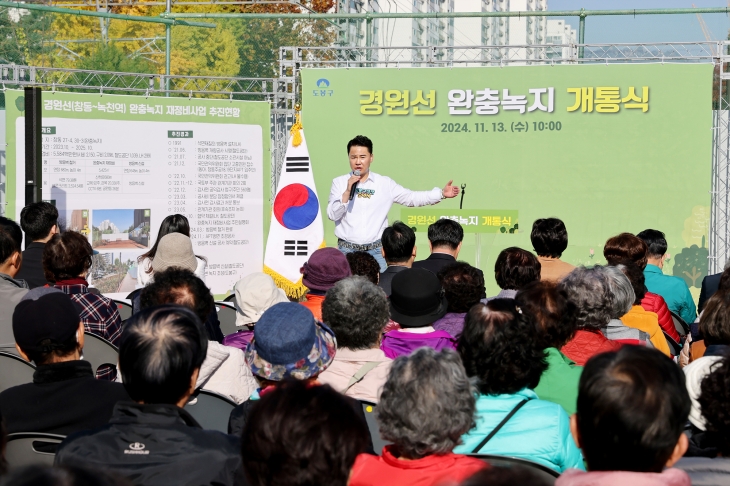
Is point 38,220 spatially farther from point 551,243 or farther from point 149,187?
point 551,243

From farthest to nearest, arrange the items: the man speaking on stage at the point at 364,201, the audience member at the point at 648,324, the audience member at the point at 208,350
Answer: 1. the man speaking on stage at the point at 364,201
2. the audience member at the point at 648,324
3. the audience member at the point at 208,350

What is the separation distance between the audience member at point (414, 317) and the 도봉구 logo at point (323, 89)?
516 centimetres

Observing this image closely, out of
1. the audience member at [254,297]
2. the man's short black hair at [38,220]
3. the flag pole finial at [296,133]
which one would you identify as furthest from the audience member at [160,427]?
the flag pole finial at [296,133]

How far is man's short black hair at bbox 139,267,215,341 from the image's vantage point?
294 cm

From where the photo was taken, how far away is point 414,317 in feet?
9.61

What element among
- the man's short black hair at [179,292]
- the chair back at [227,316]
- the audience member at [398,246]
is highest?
the audience member at [398,246]

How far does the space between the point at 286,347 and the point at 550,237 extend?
2.71 metres

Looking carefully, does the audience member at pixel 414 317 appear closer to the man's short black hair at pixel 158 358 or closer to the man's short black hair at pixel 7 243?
the man's short black hair at pixel 158 358

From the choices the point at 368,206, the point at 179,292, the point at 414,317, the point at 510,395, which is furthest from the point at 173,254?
the point at 510,395

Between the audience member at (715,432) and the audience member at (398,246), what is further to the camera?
the audience member at (398,246)

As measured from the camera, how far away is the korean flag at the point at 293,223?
24.4 feet

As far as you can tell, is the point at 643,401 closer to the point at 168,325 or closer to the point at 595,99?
the point at 168,325

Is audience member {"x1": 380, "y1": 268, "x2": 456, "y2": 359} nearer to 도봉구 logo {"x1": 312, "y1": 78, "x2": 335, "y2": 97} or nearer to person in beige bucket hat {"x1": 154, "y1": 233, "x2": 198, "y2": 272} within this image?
person in beige bucket hat {"x1": 154, "y1": 233, "x2": 198, "y2": 272}

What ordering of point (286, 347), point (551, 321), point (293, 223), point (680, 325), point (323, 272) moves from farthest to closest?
point (293, 223) → point (680, 325) → point (323, 272) → point (551, 321) → point (286, 347)
